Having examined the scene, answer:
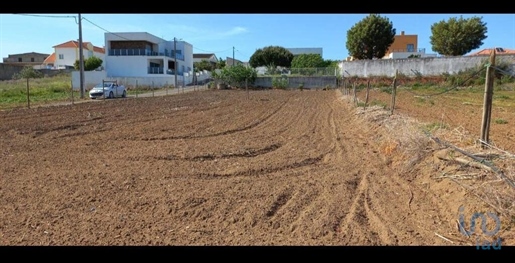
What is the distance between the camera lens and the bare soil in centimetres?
339

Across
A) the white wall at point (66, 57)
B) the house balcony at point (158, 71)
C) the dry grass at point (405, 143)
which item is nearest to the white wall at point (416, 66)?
the house balcony at point (158, 71)

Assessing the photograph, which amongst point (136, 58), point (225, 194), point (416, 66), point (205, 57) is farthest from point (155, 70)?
point (225, 194)

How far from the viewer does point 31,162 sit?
247 inches

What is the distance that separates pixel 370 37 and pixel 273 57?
20.3 metres

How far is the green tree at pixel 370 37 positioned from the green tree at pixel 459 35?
18.2ft

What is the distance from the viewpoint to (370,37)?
151 ft

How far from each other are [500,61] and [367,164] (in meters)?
33.9

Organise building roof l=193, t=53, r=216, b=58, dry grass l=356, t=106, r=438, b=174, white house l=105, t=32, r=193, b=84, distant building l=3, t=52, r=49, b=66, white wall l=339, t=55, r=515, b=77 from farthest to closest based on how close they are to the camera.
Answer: building roof l=193, t=53, r=216, b=58, distant building l=3, t=52, r=49, b=66, white house l=105, t=32, r=193, b=84, white wall l=339, t=55, r=515, b=77, dry grass l=356, t=106, r=438, b=174

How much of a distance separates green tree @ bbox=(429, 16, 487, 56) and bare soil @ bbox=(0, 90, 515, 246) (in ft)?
132

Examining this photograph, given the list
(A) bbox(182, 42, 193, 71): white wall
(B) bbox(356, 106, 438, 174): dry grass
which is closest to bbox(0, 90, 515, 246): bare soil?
(B) bbox(356, 106, 438, 174): dry grass

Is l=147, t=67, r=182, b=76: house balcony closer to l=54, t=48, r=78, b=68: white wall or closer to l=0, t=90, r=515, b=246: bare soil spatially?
l=54, t=48, r=78, b=68: white wall
